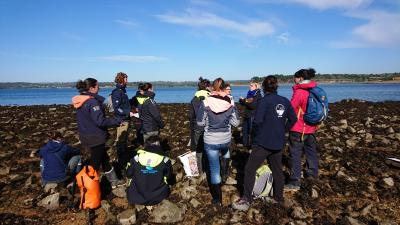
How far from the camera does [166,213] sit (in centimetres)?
640

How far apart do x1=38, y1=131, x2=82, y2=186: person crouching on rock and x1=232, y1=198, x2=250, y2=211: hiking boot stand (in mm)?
4036

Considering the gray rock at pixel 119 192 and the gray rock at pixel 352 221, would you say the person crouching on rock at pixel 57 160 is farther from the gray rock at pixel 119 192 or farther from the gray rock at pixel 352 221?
the gray rock at pixel 352 221

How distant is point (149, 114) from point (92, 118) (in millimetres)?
2001

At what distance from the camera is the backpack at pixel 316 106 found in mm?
7105

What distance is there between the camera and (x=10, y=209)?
23.0 ft

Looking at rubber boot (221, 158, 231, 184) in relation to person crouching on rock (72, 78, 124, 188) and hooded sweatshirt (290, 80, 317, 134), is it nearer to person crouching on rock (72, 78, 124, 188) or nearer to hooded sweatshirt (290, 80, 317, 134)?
hooded sweatshirt (290, 80, 317, 134)

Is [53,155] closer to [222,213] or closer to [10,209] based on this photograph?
[10,209]

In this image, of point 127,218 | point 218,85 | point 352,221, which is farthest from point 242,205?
point 218,85

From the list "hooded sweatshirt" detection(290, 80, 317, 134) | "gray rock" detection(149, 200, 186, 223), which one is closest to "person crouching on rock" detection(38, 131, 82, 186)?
"gray rock" detection(149, 200, 186, 223)

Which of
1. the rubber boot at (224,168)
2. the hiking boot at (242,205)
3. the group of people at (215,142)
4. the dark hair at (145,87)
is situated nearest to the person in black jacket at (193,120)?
the rubber boot at (224,168)

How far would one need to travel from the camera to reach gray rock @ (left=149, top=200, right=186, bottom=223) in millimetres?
6320

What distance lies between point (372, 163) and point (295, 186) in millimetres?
3799

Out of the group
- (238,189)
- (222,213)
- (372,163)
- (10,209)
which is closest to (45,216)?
(10,209)

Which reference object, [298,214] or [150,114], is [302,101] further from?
[150,114]
